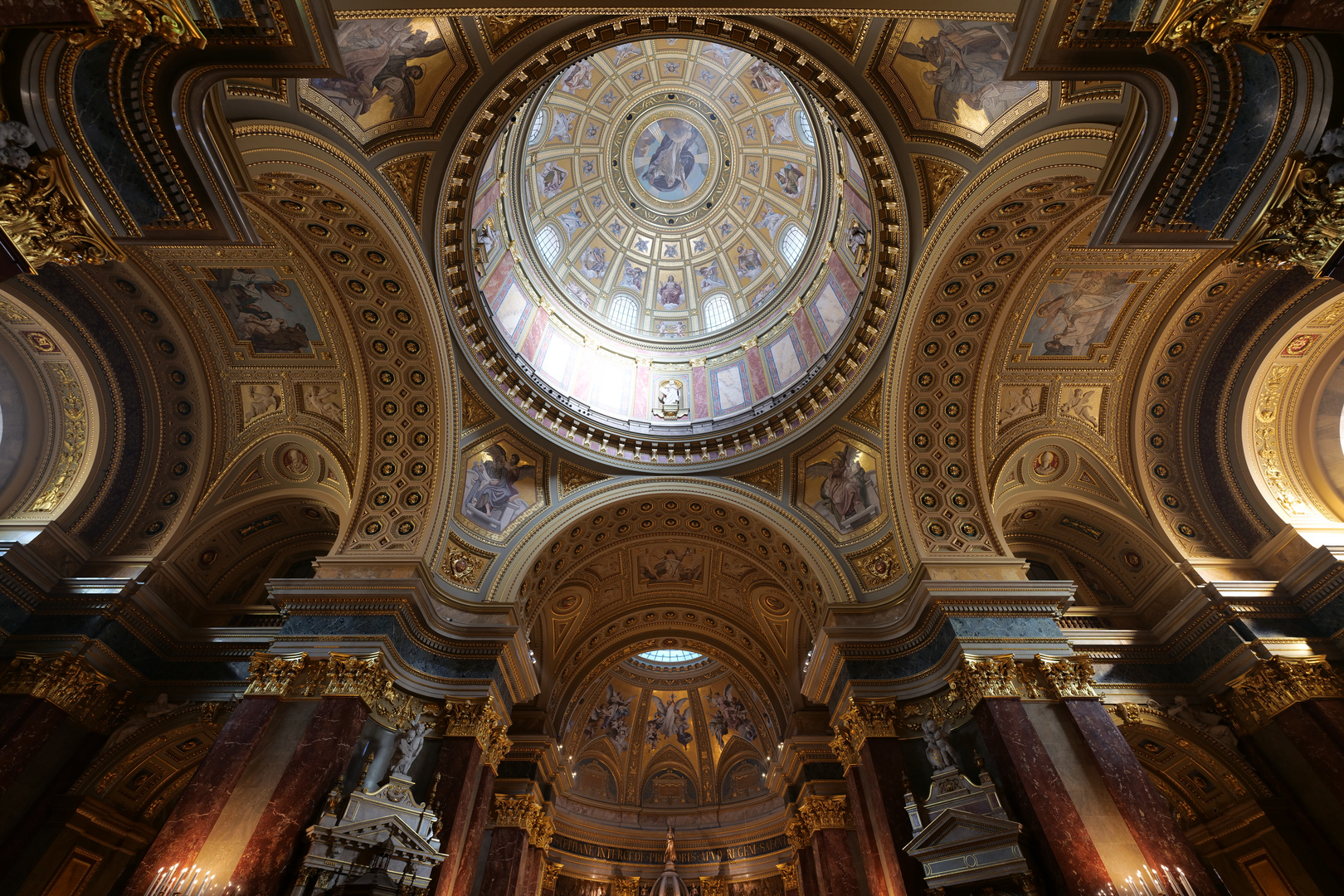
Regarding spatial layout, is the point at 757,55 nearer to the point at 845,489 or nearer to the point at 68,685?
the point at 845,489

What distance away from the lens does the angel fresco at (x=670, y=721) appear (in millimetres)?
28562

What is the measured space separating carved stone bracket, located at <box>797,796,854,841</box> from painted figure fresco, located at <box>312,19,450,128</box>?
1861cm

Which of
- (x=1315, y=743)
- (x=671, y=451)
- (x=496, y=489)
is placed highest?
(x=671, y=451)

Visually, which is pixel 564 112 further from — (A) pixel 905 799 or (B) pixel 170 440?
(A) pixel 905 799

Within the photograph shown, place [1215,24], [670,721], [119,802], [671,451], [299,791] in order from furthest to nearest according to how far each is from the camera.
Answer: [670,721]
[671,451]
[119,802]
[299,791]
[1215,24]

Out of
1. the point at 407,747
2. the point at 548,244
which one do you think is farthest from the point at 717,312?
the point at 407,747

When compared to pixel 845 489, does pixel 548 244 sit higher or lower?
higher

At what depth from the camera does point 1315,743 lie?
10.2m

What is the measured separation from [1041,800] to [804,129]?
1891 cm

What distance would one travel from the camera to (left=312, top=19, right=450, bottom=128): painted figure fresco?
9.27 metres

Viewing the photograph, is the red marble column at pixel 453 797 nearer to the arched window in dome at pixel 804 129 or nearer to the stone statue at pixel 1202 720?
the stone statue at pixel 1202 720

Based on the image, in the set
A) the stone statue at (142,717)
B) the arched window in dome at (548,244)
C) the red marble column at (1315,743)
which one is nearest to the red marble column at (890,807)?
the red marble column at (1315,743)

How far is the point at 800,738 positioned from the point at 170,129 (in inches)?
734

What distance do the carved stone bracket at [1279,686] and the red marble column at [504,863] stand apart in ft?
51.8
